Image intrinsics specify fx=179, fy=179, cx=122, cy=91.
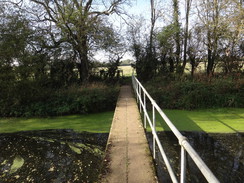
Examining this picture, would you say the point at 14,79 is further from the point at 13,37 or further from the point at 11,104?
the point at 13,37

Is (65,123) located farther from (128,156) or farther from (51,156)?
(128,156)

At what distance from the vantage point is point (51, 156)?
15.2 ft

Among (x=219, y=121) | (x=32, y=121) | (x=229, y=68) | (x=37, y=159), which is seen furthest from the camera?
(x=229, y=68)

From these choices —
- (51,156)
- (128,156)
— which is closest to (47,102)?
(51,156)

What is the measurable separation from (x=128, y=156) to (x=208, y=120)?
5270 millimetres

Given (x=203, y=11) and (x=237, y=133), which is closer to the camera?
(x=237, y=133)

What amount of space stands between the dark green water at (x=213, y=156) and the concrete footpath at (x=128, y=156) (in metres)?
0.94

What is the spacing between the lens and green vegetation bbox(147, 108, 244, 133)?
20.4 ft

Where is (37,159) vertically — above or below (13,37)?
below

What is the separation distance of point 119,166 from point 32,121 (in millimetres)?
6402

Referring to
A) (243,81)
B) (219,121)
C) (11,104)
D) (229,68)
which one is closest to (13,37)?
(11,104)

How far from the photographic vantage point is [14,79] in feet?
26.6

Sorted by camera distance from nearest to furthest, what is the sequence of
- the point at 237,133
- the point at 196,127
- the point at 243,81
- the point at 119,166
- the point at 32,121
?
the point at 119,166 → the point at 237,133 → the point at 196,127 → the point at 32,121 → the point at 243,81

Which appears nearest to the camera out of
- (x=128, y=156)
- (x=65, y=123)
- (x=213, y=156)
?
(x=128, y=156)
